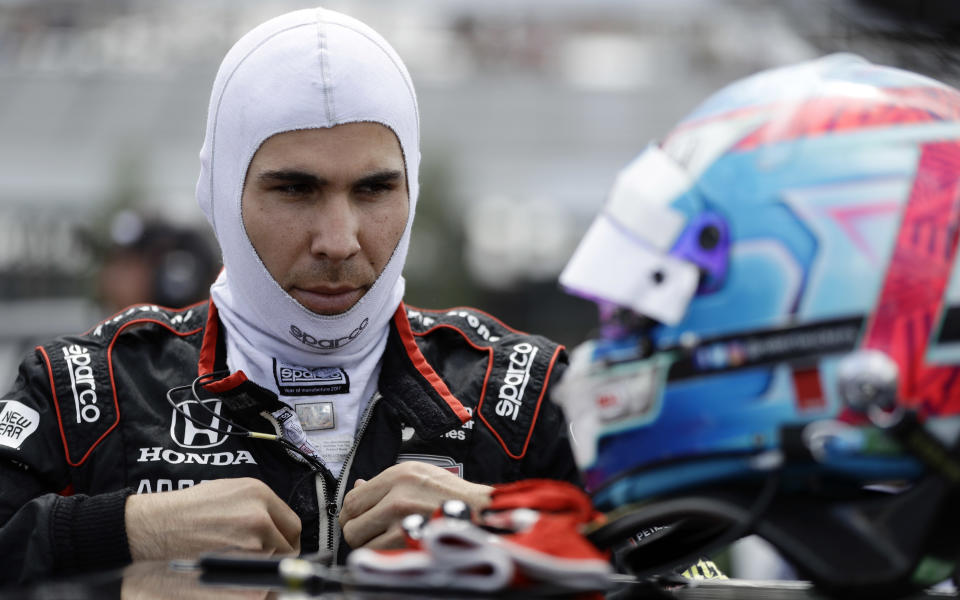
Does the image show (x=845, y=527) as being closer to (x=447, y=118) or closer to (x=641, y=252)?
(x=641, y=252)

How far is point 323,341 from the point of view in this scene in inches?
78.9

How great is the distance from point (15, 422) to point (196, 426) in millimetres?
288

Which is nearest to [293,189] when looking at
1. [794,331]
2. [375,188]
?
[375,188]

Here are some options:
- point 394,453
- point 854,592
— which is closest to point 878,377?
point 854,592

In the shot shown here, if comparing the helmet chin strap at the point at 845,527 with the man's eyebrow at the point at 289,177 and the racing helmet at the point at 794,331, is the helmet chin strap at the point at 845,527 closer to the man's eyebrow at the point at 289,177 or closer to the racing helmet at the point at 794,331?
the racing helmet at the point at 794,331

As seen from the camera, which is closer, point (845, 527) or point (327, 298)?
point (845, 527)

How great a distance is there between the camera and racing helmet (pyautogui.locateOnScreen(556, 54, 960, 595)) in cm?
128

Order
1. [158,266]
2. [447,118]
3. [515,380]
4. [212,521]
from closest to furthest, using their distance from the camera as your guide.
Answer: [212,521] < [515,380] < [158,266] < [447,118]

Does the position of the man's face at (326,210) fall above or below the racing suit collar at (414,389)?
above

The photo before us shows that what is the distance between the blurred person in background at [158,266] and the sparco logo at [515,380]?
214cm

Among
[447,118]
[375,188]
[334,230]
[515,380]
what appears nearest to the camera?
[334,230]

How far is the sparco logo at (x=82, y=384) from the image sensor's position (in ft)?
6.46

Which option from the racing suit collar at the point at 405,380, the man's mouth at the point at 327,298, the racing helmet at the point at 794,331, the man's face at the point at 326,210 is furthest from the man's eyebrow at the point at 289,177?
the racing helmet at the point at 794,331

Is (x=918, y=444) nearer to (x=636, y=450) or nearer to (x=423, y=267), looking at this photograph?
(x=636, y=450)
